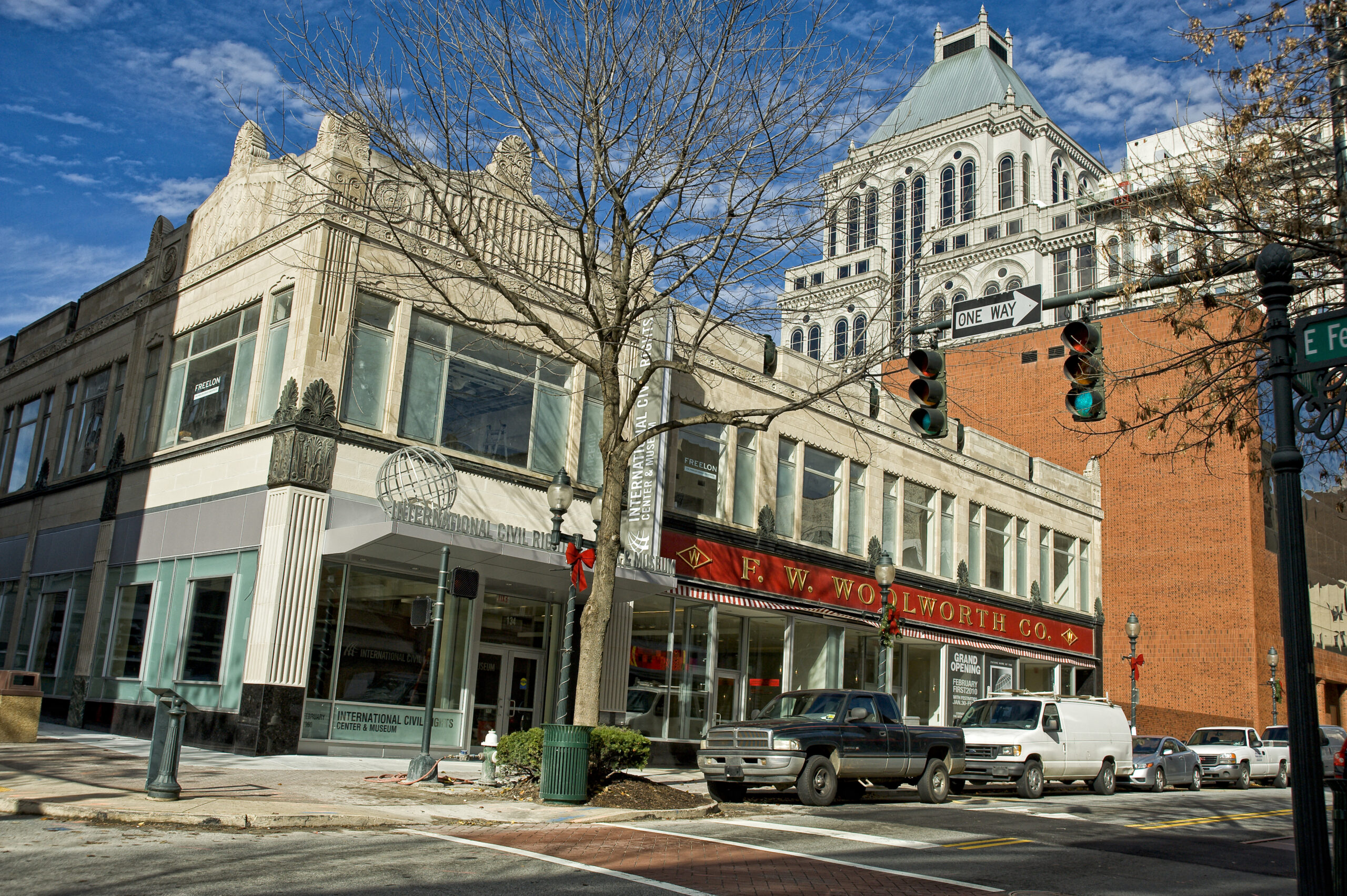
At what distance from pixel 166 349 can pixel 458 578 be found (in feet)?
37.4

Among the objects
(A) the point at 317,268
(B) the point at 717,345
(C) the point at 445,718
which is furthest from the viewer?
(B) the point at 717,345

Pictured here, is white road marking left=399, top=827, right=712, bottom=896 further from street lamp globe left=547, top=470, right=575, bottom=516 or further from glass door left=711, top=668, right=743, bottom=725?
glass door left=711, top=668, right=743, bottom=725

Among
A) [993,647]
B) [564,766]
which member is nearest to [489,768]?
[564,766]

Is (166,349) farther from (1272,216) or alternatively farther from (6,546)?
(1272,216)

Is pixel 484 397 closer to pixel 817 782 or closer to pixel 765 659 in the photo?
pixel 817 782

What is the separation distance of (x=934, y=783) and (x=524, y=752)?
7.32 meters

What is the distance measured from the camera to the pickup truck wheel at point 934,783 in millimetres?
17312

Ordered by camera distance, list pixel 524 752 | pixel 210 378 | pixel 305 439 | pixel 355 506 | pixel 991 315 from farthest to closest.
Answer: pixel 991 315
pixel 210 378
pixel 355 506
pixel 305 439
pixel 524 752

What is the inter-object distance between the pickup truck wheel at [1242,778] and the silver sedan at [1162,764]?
2371 mm

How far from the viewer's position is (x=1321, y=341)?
7605 mm

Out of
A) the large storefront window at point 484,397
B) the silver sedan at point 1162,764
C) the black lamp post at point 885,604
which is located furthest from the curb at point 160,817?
the silver sedan at point 1162,764

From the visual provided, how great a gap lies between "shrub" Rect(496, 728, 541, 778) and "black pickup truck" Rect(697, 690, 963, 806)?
287 cm

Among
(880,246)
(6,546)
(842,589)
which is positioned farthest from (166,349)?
(880,246)

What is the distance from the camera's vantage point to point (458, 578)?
52.6 ft
